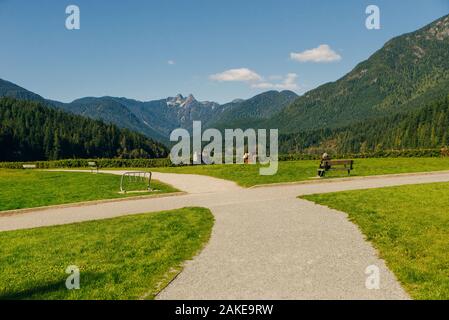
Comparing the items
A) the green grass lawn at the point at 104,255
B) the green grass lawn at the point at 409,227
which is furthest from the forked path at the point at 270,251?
the green grass lawn at the point at 104,255

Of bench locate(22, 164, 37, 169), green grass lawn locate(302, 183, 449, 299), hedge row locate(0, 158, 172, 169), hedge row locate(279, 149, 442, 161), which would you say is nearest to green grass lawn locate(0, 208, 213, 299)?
green grass lawn locate(302, 183, 449, 299)

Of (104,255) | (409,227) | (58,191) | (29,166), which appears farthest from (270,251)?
(29,166)

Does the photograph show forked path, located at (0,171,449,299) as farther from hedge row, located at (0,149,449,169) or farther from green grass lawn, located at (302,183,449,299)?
hedge row, located at (0,149,449,169)

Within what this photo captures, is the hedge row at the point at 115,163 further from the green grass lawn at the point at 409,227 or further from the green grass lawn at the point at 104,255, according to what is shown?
the green grass lawn at the point at 104,255

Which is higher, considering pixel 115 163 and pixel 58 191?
pixel 115 163

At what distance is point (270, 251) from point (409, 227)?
4912mm

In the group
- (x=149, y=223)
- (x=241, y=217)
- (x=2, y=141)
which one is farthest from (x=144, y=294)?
(x=2, y=141)

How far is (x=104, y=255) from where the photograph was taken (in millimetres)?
10820

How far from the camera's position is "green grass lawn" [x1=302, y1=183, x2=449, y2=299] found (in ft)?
27.2

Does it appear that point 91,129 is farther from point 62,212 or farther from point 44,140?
point 62,212

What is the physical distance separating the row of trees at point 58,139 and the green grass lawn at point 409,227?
15848cm

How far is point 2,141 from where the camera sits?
15175 cm

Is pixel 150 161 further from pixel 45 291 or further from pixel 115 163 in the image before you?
pixel 45 291

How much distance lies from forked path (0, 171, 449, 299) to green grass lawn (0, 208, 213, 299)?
0.58 meters
